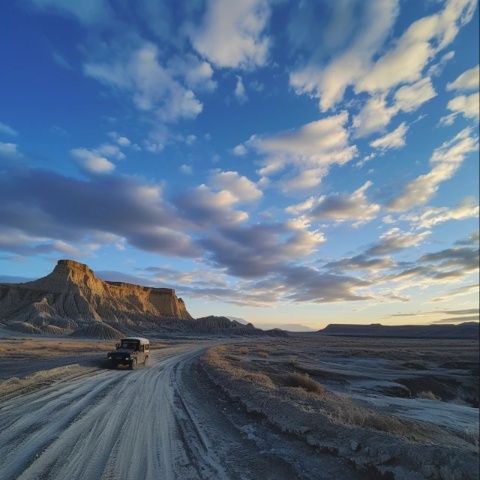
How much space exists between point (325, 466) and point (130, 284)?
149634 mm

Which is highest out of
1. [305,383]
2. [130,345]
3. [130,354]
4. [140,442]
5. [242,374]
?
[130,345]

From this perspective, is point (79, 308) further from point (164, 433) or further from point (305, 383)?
point (164, 433)

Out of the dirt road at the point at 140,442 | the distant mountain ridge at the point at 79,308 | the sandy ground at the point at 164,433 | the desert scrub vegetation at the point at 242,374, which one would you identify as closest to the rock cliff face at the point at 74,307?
the distant mountain ridge at the point at 79,308

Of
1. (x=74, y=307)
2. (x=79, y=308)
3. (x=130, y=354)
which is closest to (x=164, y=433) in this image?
(x=130, y=354)

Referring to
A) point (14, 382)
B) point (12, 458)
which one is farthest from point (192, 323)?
point (12, 458)

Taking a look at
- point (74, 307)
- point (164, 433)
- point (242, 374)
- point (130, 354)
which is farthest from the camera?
point (74, 307)

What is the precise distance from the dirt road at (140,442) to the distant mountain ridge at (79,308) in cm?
7236

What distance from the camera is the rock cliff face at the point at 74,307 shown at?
8806cm

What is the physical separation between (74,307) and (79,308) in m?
1.21

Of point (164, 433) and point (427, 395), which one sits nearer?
point (164, 433)

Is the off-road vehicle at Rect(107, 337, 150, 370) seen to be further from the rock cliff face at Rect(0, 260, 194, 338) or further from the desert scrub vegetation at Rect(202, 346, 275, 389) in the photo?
the rock cliff face at Rect(0, 260, 194, 338)

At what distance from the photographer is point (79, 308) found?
108 m

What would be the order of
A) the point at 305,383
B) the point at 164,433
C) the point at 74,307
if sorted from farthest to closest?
the point at 74,307 < the point at 305,383 < the point at 164,433

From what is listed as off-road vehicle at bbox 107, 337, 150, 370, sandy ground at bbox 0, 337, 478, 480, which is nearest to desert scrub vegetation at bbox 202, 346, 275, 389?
sandy ground at bbox 0, 337, 478, 480
